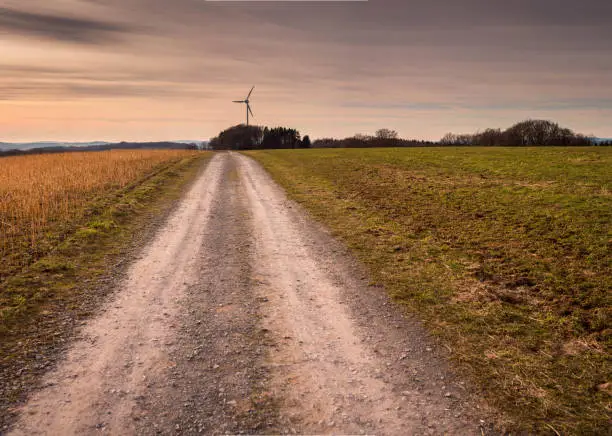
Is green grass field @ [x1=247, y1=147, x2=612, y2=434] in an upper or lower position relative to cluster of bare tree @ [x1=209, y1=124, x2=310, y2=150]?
lower

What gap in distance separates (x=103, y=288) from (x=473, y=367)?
22.6ft

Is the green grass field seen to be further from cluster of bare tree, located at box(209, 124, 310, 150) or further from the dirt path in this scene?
cluster of bare tree, located at box(209, 124, 310, 150)

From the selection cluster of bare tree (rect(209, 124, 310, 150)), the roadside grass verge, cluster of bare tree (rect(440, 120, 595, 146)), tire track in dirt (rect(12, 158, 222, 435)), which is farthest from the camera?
cluster of bare tree (rect(209, 124, 310, 150))

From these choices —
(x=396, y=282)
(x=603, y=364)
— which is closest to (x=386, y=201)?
(x=396, y=282)

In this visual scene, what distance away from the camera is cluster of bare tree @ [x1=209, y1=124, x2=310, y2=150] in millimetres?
142750

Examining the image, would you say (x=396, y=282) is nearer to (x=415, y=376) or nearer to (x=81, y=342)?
(x=415, y=376)

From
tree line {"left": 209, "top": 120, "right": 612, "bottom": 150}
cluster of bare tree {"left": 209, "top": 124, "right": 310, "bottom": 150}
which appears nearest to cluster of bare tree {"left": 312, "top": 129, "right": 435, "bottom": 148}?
tree line {"left": 209, "top": 120, "right": 612, "bottom": 150}

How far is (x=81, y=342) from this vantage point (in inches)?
218

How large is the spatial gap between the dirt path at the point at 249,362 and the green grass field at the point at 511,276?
78 cm

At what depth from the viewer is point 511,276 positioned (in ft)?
26.8

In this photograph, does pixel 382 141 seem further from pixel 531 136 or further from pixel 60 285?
pixel 60 285

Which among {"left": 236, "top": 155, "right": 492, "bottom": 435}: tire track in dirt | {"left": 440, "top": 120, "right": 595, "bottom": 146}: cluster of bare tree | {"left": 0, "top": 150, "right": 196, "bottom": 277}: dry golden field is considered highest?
{"left": 440, "top": 120, "right": 595, "bottom": 146}: cluster of bare tree

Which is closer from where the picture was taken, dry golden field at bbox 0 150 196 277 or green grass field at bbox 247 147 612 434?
green grass field at bbox 247 147 612 434

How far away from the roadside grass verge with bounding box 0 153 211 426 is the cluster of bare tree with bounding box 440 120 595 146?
73775 millimetres
